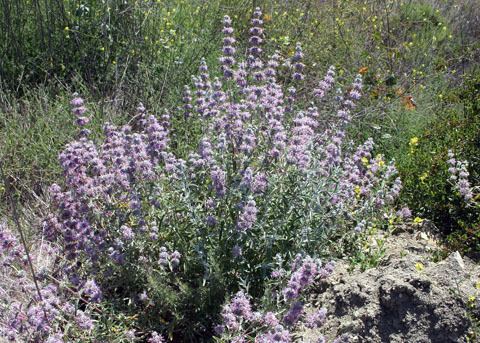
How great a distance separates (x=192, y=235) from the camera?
3.29 m

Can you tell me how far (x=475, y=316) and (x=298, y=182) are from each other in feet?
3.76

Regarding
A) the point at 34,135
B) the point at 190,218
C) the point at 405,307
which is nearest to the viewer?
the point at 405,307

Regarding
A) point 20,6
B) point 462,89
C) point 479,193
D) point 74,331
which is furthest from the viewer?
point 462,89

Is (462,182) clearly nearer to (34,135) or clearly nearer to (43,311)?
(43,311)

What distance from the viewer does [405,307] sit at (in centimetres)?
278

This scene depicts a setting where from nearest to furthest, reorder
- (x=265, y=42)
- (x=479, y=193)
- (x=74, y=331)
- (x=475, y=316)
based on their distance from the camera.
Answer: (x=74, y=331)
(x=475, y=316)
(x=479, y=193)
(x=265, y=42)

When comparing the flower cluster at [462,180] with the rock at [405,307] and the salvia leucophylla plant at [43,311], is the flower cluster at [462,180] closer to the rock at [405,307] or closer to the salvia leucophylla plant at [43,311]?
the rock at [405,307]

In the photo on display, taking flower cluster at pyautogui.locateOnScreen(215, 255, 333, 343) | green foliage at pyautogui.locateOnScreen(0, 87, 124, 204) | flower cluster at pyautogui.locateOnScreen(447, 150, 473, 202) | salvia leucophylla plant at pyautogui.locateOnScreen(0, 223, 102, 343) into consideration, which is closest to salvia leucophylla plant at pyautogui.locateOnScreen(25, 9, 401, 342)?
salvia leucophylla plant at pyautogui.locateOnScreen(0, 223, 102, 343)

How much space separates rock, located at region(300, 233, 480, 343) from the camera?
2734mm

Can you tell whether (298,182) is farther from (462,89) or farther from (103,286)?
(462,89)

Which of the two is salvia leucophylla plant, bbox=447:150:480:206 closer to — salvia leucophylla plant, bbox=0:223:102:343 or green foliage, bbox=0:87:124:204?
salvia leucophylla plant, bbox=0:223:102:343

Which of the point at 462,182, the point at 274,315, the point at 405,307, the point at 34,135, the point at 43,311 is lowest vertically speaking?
the point at 43,311

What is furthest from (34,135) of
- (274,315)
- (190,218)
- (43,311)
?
(274,315)

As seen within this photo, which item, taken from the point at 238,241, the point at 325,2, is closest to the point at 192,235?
the point at 238,241
